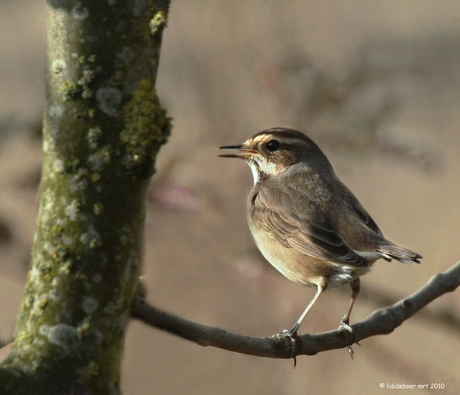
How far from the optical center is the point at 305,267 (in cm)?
434

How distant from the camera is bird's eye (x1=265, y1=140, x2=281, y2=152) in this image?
4.87m

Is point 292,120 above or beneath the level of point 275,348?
above

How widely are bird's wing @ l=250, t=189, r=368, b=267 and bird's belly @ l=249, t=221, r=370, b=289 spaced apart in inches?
1.9

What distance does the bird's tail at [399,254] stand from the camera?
3889 mm

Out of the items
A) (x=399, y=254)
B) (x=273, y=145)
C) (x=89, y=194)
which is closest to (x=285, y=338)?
(x=399, y=254)

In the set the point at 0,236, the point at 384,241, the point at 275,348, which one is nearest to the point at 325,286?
the point at 384,241

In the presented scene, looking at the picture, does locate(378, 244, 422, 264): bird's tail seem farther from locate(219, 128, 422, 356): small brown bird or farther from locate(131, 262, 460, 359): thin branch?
locate(131, 262, 460, 359): thin branch

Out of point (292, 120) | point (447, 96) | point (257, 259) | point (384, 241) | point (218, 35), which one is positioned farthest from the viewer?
point (447, 96)

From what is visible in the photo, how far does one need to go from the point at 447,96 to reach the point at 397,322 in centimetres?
656

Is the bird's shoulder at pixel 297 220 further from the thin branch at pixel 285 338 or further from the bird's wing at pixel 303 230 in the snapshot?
the thin branch at pixel 285 338

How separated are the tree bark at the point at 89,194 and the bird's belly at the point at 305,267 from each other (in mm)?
2286

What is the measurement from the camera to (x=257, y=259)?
4793 mm

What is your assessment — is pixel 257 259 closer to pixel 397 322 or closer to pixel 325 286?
pixel 325 286

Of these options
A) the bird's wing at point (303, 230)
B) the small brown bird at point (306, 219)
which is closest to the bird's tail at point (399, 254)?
the small brown bird at point (306, 219)
